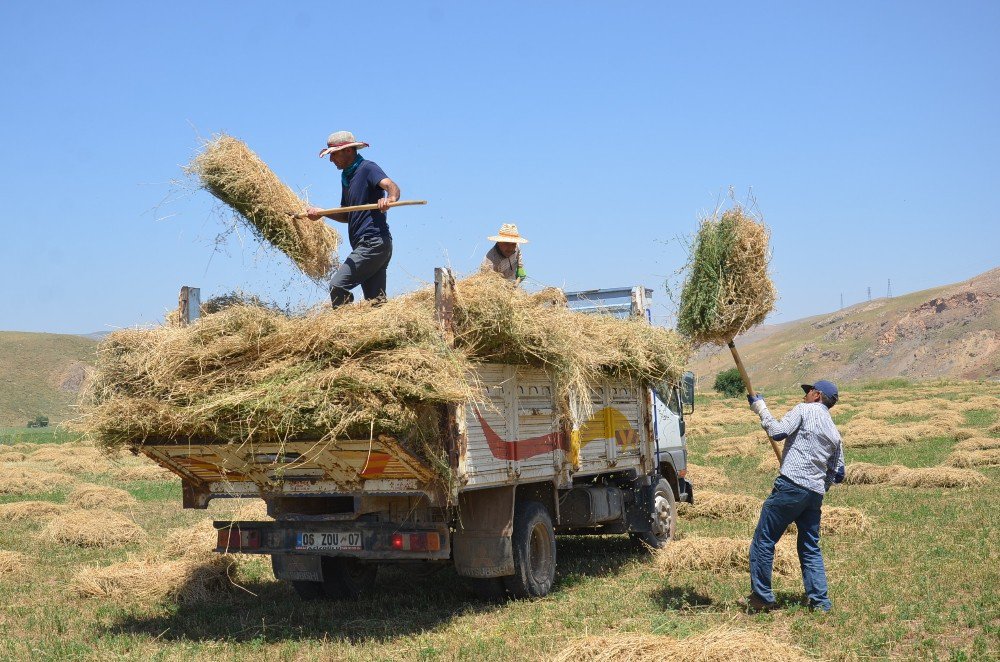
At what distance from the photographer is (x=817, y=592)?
7859mm

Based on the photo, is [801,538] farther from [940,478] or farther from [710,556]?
[940,478]

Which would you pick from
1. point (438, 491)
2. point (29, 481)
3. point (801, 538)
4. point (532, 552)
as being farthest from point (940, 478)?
point (29, 481)

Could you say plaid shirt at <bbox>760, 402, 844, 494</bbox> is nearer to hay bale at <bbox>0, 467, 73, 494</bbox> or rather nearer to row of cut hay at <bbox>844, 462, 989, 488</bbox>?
row of cut hay at <bbox>844, 462, 989, 488</bbox>

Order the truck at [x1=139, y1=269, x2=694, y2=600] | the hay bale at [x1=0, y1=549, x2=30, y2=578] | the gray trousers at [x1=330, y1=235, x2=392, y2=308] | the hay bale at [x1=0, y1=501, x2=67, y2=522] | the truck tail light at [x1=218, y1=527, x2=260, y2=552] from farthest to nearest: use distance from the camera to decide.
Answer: the hay bale at [x1=0, y1=501, x2=67, y2=522] → the hay bale at [x1=0, y1=549, x2=30, y2=578] → the gray trousers at [x1=330, y1=235, x2=392, y2=308] → the truck tail light at [x1=218, y1=527, x2=260, y2=552] → the truck at [x1=139, y1=269, x2=694, y2=600]

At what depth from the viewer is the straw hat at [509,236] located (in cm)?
1068

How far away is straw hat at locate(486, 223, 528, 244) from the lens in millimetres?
10680

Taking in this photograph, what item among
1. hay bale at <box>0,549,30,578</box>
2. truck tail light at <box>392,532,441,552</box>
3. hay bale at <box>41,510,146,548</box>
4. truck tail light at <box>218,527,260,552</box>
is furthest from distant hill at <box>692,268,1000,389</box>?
truck tail light at <box>392,532,441,552</box>

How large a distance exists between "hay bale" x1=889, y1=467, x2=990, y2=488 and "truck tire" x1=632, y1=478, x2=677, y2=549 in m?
6.53

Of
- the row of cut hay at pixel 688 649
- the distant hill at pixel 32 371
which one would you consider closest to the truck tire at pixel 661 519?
the row of cut hay at pixel 688 649

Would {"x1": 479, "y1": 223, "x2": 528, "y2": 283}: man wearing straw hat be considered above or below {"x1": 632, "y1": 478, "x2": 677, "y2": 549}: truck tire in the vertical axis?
above

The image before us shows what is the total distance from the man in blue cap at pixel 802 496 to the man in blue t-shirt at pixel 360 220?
11.8 feet

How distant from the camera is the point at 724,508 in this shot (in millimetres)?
14039

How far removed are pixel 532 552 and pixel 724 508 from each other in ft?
19.3

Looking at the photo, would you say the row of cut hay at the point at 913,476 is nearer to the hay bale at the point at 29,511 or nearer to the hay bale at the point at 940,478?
the hay bale at the point at 940,478
